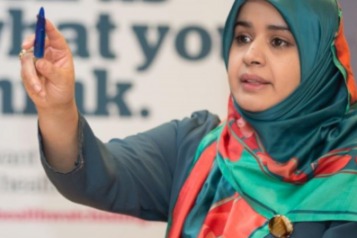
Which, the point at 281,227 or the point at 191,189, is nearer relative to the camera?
the point at 281,227

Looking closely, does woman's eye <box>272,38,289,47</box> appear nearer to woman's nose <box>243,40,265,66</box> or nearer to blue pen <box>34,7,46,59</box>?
woman's nose <box>243,40,265,66</box>

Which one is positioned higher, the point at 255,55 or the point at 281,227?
the point at 255,55

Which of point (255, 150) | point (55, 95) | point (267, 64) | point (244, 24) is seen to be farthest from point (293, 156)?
point (55, 95)

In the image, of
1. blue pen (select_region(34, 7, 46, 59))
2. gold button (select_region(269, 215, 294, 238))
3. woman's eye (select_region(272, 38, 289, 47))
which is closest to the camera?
blue pen (select_region(34, 7, 46, 59))

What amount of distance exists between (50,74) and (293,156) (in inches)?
21.6

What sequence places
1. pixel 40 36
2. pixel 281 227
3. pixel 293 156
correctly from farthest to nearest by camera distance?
pixel 293 156, pixel 281 227, pixel 40 36

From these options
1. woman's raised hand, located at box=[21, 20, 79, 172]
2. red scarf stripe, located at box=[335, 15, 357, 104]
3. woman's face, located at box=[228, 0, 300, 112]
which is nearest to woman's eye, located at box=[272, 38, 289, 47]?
woman's face, located at box=[228, 0, 300, 112]

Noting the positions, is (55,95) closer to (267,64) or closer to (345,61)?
(267,64)

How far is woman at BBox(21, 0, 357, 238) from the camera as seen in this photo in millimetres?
1449

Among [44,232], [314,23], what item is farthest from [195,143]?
[44,232]

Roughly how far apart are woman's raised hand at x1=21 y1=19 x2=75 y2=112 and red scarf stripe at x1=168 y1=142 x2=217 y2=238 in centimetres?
36

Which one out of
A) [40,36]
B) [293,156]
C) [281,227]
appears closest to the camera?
[40,36]

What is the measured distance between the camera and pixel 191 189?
163cm

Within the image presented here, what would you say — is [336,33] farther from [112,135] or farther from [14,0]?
[14,0]
